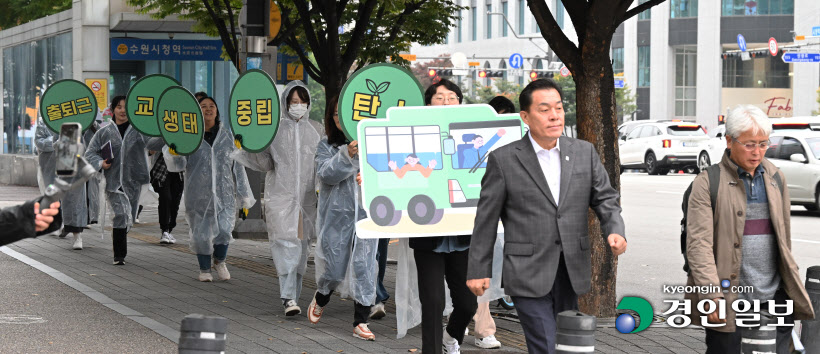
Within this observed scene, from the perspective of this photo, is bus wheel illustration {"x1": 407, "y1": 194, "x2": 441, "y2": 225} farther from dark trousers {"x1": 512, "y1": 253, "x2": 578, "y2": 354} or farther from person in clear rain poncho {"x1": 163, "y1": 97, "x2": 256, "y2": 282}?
person in clear rain poncho {"x1": 163, "y1": 97, "x2": 256, "y2": 282}

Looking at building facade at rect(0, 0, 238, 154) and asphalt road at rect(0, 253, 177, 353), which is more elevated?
building facade at rect(0, 0, 238, 154)

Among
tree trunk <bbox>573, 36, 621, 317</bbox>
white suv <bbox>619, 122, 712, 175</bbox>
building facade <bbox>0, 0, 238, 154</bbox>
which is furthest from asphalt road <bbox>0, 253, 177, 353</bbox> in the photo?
white suv <bbox>619, 122, 712, 175</bbox>

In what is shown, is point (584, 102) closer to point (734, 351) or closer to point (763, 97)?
point (734, 351)

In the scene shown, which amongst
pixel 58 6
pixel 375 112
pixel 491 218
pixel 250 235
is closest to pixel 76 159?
pixel 491 218

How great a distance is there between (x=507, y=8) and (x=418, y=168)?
69.6 m

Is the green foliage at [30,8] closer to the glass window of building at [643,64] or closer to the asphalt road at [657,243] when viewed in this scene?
the asphalt road at [657,243]

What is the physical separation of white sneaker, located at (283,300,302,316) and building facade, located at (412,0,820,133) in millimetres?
51276

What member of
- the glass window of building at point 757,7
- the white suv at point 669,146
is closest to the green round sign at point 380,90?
the white suv at point 669,146

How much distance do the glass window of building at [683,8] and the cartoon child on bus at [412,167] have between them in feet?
191

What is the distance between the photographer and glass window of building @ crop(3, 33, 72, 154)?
1126 inches

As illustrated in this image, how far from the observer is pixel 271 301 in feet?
32.2

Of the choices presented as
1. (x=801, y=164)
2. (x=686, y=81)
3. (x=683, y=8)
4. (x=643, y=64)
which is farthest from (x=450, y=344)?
(x=643, y=64)

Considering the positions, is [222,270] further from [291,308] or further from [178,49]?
[178,49]

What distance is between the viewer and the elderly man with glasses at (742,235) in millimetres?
5031
